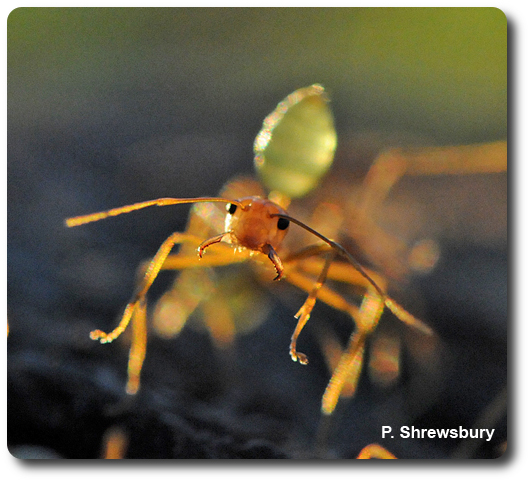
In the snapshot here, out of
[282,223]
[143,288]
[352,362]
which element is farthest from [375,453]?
[143,288]

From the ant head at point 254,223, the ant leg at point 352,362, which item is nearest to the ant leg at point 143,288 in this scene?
the ant head at point 254,223

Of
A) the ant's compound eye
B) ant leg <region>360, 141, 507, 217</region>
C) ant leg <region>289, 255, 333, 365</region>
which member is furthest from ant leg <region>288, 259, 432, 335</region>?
ant leg <region>360, 141, 507, 217</region>

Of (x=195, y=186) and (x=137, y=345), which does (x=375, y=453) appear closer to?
(x=137, y=345)

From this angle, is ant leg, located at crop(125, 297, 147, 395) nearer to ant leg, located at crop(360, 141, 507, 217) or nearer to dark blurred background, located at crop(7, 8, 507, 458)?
dark blurred background, located at crop(7, 8, 507, 458)

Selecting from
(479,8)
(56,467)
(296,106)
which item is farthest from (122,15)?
(56,467)

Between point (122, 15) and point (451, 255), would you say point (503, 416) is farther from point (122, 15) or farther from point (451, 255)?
point (122, 15)
